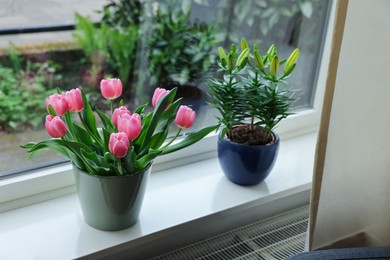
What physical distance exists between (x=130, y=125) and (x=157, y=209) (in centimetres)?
29

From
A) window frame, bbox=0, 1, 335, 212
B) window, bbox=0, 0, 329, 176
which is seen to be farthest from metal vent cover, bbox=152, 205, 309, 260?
window, bbox=0, 0, 329, 176

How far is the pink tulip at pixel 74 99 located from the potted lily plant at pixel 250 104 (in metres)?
0.30

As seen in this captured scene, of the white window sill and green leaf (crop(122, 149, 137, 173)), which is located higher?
green leaf (crop(122, 149, 137, 173))

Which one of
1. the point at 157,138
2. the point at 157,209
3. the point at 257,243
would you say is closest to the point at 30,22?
the point at 157,138

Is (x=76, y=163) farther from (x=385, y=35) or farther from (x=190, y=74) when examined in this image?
(x=385, y=35)

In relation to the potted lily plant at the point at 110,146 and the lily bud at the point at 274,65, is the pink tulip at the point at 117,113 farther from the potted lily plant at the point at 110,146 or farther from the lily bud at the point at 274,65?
the lily bud at the point at 274,65

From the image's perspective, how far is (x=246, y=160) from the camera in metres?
1.10

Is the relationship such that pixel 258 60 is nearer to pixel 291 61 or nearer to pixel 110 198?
pixel 291 61

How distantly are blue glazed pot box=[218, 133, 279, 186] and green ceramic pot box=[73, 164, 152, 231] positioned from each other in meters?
0.23

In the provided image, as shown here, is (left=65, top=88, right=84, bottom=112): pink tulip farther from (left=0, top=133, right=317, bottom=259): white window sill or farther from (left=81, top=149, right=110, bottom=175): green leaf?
(left=0, top=133, right=317, bottom=259): white window sill

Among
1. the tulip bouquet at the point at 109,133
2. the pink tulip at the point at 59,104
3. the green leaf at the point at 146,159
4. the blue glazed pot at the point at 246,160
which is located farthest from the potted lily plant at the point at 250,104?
the pink tulip at the point at 59,104

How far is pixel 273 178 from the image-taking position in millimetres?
1233

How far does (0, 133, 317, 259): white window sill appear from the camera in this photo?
0.95 meters

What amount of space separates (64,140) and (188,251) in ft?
1.40
